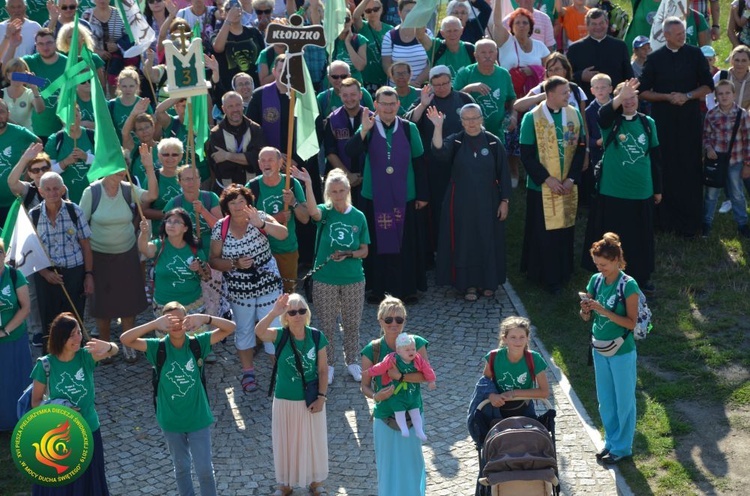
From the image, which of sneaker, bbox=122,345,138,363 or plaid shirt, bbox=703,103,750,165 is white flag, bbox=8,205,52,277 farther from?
plaid shirt, bbox=703,103,750,165

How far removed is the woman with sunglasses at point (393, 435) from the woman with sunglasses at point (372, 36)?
671 centimetres

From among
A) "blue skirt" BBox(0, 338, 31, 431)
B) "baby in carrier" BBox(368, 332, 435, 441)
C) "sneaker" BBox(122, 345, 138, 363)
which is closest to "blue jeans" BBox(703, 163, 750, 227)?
"baby in carrier" BBox(368, 332, 435, 441)

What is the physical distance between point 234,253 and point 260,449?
1.84 meters

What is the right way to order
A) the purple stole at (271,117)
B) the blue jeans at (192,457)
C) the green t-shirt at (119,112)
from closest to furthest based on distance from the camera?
the blue jeans at (192,457), the purple stole at (271,117), the green t-shirt at (119,112)

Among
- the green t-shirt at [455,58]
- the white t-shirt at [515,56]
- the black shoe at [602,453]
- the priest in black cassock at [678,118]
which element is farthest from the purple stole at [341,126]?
the black shoe at [602,453]

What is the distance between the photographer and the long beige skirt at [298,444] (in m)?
9.16

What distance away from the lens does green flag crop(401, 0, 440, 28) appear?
1391 cm

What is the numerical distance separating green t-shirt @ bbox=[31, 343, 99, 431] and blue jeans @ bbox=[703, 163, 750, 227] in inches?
318

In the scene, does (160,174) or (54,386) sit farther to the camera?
(160,174)

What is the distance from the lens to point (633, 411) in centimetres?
957

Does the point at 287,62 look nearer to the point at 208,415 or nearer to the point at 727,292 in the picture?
the point at 208,415

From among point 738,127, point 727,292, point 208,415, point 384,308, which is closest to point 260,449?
point 208,415

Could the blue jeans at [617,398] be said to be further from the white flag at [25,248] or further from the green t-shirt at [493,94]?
the white flag at [25,248]

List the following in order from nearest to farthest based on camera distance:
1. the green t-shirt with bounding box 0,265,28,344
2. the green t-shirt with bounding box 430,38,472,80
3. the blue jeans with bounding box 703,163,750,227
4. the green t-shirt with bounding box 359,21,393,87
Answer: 1. the green t-shirt with bounding box 0,265,28,344
2. the blue jeans with bounding box 703,163,750,227
3. the green t-shirt with bounding box 430,38,472,80
4. the green t-shirt with bounding box 359,21,393,87
